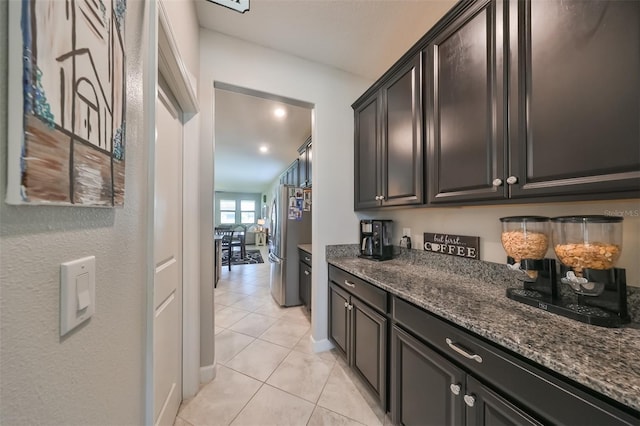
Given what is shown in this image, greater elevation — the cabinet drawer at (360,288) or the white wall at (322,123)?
the white wall at (322,123)

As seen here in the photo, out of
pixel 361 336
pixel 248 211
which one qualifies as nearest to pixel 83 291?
pixel 361 336

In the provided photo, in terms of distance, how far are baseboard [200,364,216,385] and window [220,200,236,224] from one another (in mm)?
8886

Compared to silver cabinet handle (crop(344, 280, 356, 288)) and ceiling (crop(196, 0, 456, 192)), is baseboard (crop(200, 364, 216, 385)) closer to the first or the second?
silver cabinet handle (crop(344, 280, 356, 288))

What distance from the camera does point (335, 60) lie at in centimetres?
214

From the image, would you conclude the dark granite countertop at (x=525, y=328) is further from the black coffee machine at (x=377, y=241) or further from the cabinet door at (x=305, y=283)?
the cabinet door at (x=305, y=283)

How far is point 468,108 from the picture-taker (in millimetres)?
1219

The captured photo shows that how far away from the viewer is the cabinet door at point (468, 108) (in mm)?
1102

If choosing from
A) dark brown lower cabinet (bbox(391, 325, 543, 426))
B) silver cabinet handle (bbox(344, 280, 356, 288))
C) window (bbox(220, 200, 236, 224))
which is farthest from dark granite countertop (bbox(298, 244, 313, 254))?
window (bbox(220, 200, 236, 224))

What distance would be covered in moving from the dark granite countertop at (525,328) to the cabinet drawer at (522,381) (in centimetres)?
5

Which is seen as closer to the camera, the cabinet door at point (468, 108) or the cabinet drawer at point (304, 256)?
the cabinet door at point (468, 108)

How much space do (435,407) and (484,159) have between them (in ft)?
3.95

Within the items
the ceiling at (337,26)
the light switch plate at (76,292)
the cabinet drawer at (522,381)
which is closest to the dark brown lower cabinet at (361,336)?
the cabinet drawer at (522,381)

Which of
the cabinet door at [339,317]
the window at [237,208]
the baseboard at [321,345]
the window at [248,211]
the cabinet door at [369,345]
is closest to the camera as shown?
the cabinet door at [369,345]

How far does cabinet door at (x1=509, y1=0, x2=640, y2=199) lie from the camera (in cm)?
75
